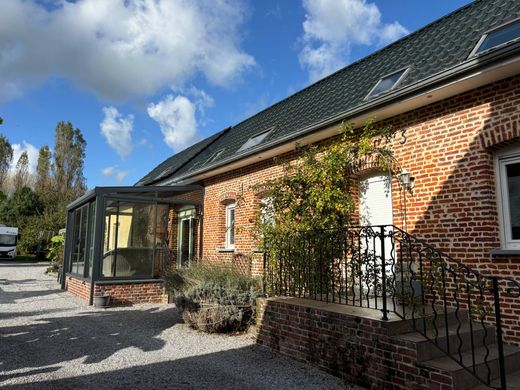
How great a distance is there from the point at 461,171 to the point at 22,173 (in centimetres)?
4952

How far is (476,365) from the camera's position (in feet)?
12.5

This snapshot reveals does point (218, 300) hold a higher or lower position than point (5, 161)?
lower

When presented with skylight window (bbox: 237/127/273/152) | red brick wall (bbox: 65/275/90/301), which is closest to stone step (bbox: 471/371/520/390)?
skylight window (bbox: 237/127/273/152)

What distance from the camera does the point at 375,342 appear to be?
4172 millimetres

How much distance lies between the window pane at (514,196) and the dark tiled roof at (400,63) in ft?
5.24

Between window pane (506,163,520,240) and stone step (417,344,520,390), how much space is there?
4.79ft

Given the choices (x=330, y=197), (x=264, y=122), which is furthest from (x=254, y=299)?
(x=264, y=122)

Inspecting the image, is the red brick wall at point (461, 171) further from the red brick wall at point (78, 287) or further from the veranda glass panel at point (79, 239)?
the veranda glass panel at point (79, 239)

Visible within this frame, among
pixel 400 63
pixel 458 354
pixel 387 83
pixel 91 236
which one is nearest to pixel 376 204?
pixel 387 83

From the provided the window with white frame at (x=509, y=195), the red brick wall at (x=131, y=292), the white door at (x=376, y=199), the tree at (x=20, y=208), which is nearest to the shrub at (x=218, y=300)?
the white door at (x=376, y=199)

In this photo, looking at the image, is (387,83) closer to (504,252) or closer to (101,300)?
(504,252)

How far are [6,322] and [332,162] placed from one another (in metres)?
6.97

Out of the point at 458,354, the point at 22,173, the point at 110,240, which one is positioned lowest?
the point at 458,354

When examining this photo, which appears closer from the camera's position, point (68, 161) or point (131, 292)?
point (131, 292)
